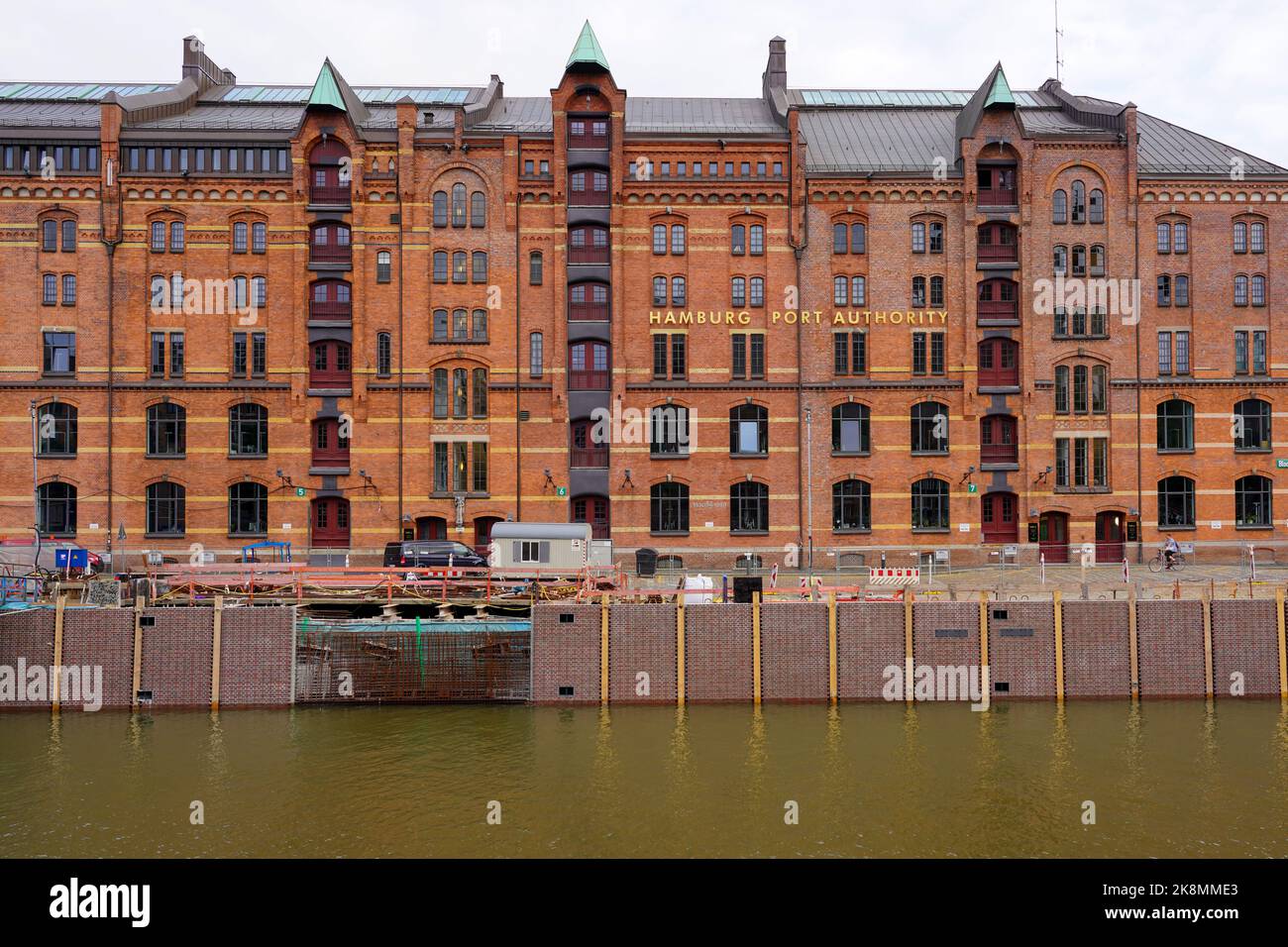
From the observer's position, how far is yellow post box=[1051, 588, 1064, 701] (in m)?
27.7

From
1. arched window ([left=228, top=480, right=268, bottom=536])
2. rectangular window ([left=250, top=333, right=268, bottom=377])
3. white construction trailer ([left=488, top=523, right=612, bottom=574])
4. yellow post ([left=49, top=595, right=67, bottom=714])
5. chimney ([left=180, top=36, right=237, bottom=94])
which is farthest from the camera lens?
chimney ([left=180, top=36, right=237, bottom=94])

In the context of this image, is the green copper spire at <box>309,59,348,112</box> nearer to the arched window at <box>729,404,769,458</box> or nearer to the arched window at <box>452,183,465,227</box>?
the arched window at <box>452,183,465,227</box>

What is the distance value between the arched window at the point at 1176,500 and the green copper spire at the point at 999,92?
19943 millimetres

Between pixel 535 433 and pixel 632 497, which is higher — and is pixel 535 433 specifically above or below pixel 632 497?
above

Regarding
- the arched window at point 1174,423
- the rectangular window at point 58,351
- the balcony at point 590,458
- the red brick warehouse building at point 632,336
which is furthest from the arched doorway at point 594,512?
the arched window at point 1174,423

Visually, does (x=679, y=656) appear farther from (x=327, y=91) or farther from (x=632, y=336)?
(x=327, y=91)

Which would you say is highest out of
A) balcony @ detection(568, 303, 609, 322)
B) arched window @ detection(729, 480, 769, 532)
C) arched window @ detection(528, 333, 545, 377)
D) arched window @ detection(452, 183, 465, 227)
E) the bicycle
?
arched window @ detection(452, 183, 465, 227)

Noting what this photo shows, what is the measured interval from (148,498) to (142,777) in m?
26.1

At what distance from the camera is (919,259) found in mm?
44594

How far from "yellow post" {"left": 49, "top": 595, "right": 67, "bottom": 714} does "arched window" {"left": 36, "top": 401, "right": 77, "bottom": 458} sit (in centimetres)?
1970

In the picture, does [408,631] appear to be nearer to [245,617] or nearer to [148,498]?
[245,617]

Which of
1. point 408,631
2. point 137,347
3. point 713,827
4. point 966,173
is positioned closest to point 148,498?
point 137,347

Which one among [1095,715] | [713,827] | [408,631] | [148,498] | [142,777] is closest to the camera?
[713,827]

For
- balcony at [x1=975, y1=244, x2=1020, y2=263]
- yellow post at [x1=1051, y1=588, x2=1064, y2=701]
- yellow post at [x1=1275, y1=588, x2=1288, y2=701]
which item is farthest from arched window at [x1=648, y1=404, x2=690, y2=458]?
yellow post at [x1=1275, y1=588, x2=1288, y2=701]
